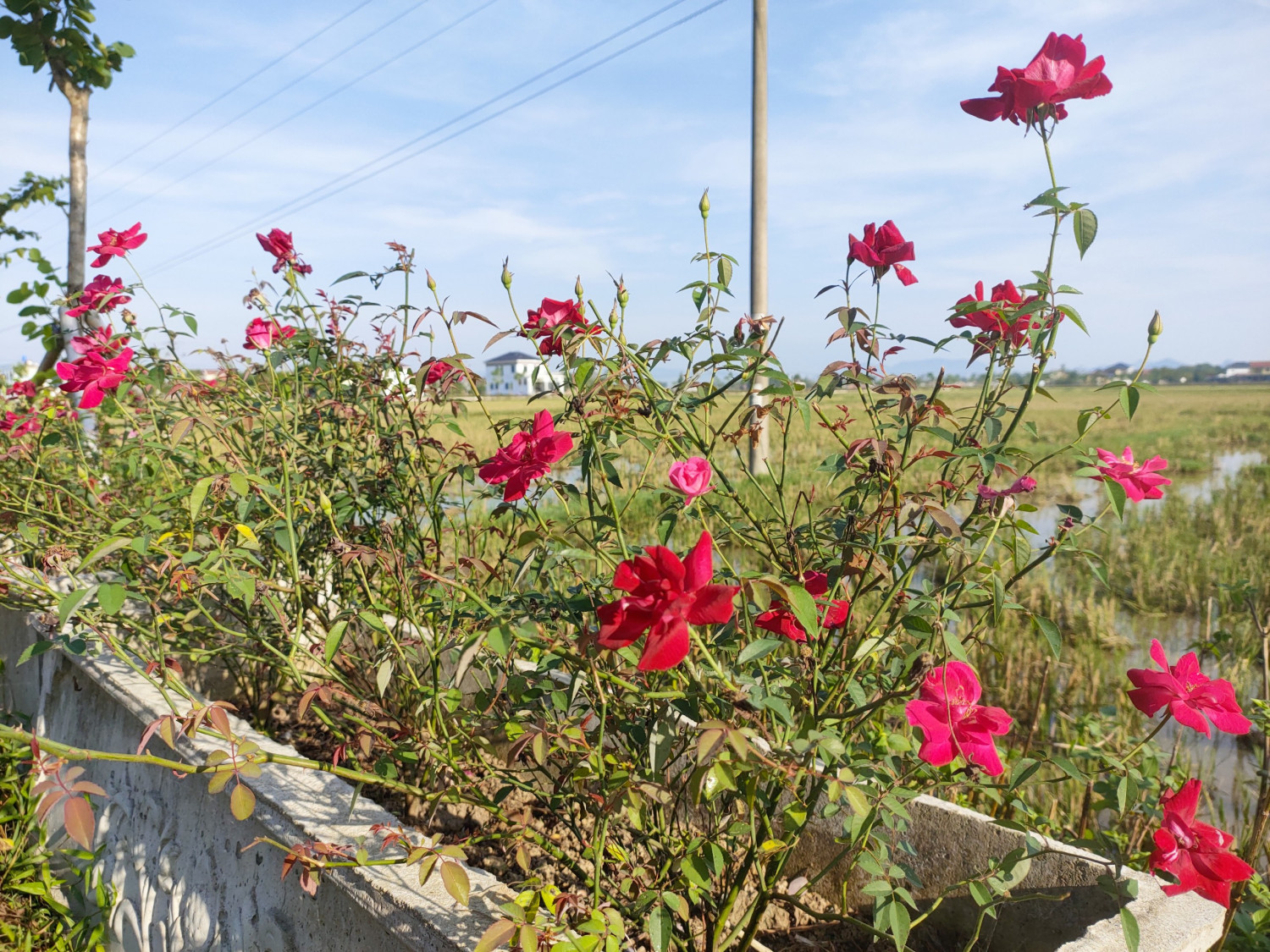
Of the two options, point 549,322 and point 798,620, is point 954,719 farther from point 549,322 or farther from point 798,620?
point 549,322

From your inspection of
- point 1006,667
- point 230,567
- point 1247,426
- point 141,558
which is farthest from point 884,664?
point 1247,426

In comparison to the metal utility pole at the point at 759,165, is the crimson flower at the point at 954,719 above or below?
below

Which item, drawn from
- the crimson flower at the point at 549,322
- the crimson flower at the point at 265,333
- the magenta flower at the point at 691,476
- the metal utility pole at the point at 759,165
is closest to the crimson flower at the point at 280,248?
the crimson flower at the point at 265,333

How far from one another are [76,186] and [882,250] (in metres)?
3.64

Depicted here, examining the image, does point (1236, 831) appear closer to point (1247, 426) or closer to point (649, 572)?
point (649, 572)

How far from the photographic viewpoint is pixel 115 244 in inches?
76.2

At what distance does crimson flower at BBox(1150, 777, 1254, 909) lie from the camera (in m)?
0.97

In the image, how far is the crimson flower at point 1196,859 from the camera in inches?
38.3

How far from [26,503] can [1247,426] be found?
20.2 meters

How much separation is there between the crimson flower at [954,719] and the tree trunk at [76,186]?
378 centimetres

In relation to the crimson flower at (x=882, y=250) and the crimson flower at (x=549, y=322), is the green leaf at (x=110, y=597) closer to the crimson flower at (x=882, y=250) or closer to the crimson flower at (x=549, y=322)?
the crimson flower at (x=549, y=322)

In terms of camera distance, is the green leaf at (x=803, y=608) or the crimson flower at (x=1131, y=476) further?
the crimson flower at (x=1131, y=476)

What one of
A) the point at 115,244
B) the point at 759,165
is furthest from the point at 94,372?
the point at 759,165

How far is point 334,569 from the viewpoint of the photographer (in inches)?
80.4
